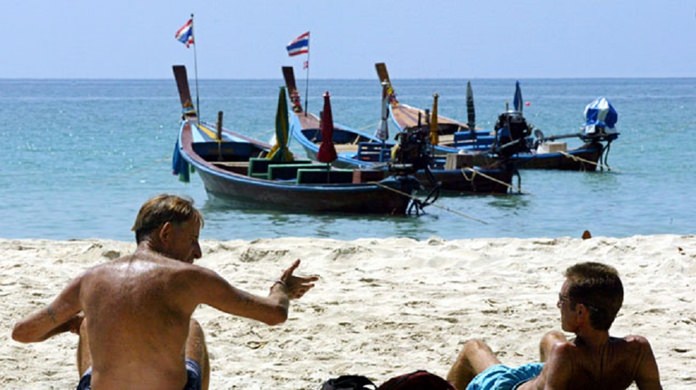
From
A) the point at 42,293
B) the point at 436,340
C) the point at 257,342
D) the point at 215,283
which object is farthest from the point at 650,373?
the point at 42,293

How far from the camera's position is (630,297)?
7367mm

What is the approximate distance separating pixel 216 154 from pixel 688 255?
1361 centimetres

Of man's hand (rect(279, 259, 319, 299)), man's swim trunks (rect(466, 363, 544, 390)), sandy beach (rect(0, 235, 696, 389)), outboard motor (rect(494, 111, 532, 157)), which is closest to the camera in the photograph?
man's hand (rect(279, 259, 319, 299))

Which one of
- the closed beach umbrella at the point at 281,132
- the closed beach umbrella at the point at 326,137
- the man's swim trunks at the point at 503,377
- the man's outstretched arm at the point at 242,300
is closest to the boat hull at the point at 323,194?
the closed beach umbrella at the point at 326,137

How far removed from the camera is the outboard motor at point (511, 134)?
20250mm

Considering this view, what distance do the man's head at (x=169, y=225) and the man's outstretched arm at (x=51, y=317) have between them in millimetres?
270

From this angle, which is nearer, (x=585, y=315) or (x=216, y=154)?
(x=585, y=315)

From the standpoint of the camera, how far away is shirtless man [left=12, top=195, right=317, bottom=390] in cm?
341

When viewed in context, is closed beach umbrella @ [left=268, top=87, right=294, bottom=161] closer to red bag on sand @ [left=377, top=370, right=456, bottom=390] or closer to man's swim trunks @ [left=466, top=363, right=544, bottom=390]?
man's swim trunks @ [left=466, top=363, right=544, bottom=390]

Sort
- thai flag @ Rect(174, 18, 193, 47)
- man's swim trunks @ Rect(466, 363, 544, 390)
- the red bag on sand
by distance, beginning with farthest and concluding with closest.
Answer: thai flag @ Rect(174, 18, 193, 47) → man's swim trunks @ Rect(466, 363, 544, 390) → the red bag on sand

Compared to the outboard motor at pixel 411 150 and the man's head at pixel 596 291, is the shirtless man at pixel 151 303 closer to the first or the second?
the man's head at pixel 596 291

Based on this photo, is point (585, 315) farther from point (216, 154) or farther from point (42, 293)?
point (216, 154)

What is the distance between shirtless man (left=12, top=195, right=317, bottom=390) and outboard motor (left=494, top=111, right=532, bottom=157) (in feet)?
55.6

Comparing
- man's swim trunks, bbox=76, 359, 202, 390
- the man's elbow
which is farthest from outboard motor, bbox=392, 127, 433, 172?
the man's elbow
